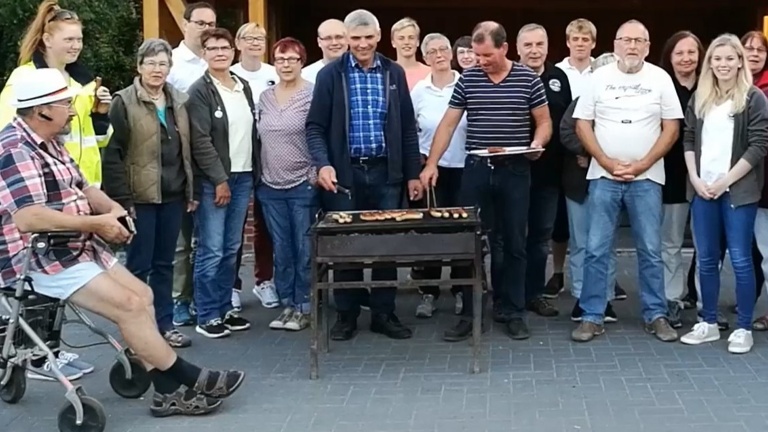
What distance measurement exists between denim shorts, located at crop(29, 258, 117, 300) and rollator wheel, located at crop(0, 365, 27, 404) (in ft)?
2.36

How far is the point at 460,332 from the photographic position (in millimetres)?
6652

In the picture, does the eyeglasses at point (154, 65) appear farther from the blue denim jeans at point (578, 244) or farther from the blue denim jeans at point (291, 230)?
the blue denim jeans at point (578, 244)

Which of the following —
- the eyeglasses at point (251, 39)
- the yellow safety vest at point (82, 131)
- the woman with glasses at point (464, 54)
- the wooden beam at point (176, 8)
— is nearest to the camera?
the yellow safety vest at point (82, 131)

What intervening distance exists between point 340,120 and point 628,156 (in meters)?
1.84

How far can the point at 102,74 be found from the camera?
1045 centimetres

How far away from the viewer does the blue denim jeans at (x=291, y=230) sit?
272 inches

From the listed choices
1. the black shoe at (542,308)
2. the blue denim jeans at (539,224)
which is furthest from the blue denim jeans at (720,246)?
the black shoe at (542,308)

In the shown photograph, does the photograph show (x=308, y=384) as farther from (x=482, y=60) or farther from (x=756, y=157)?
(x=756, y=157)

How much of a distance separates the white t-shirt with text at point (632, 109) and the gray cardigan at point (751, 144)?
0.26m

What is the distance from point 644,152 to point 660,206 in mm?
383

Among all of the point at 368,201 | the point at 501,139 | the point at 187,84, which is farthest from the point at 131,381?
the point at 501,139

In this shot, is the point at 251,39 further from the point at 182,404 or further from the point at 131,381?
the point at 182,404

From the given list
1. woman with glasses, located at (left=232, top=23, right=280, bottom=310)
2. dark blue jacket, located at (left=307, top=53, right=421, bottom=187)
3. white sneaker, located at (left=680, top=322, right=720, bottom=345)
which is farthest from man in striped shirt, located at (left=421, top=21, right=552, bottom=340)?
woman with glasses, located at (left=232, top=23, right=280, bottom=310)

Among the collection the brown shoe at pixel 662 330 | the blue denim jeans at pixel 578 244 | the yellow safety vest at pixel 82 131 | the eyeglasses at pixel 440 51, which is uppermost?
the eyeglasses at pixel 440 51
